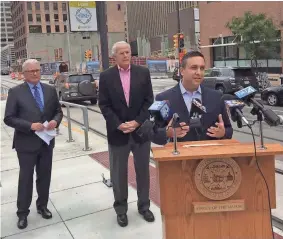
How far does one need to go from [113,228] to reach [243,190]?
2051mm

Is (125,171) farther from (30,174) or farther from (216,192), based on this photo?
(216,192)

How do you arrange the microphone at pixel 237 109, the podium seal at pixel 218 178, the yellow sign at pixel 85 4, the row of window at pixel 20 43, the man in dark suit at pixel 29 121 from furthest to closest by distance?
the row of window at pixel 20 43, the yellow sign at pixel 85 4, the man in dark suit at pixel 29 121, the microphone at pixel 237 109, the podium seal at pixel 218 178

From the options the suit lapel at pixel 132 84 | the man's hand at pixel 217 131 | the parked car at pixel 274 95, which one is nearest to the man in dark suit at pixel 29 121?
the suit lapel at pixel 132 84

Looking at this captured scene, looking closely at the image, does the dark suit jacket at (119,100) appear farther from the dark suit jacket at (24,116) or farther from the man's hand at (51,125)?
the dark suit jacket at (24,116)

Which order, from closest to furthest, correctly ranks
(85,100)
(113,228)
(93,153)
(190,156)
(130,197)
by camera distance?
(190,156)
(113,228)
(130,197)
(93,153)
(85,100)

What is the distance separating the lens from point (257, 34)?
23.6 m

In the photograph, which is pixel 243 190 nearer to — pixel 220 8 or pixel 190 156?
pixel 190 156

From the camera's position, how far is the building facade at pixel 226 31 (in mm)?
28375

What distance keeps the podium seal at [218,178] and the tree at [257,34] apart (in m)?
22.7

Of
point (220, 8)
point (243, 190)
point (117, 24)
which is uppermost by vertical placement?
point (117, 24)

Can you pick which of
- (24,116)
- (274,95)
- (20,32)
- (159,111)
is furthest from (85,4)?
(20,32)

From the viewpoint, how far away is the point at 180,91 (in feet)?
9.16

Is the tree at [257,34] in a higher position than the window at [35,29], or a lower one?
lower

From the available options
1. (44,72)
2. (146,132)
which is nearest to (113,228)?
(146,132)
